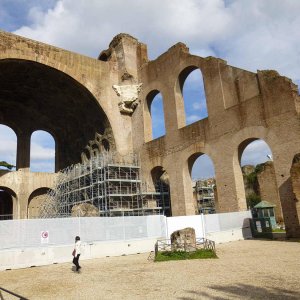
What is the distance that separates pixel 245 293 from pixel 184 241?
4.86 metres

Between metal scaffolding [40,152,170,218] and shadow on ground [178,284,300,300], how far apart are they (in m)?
11.7

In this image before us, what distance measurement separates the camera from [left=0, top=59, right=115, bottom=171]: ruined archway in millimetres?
18594

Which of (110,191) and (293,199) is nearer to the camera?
(293,199)

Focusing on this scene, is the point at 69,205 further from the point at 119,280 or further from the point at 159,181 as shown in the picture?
the point at 119,280

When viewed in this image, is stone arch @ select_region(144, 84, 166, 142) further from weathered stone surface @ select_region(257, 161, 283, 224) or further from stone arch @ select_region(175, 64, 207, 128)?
weathered stone surface @ select_region(257, 161, 283, 224)

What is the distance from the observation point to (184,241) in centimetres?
978

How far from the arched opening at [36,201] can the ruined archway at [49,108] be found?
6.67ft

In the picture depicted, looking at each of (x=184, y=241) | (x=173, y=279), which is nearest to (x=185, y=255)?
(x=184, y=241)

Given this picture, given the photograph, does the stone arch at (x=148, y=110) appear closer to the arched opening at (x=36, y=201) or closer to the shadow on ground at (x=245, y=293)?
the arched opening at (x=36, y=201)

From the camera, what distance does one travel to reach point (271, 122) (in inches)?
517

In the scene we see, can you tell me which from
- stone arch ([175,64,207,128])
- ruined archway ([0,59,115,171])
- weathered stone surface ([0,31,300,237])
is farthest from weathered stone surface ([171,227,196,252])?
ruined archway ([0,59,115,171])

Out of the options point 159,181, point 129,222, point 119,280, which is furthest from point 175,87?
point 119,280

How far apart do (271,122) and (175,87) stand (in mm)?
6092

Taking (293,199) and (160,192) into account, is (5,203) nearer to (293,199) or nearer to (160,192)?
(160,192)
